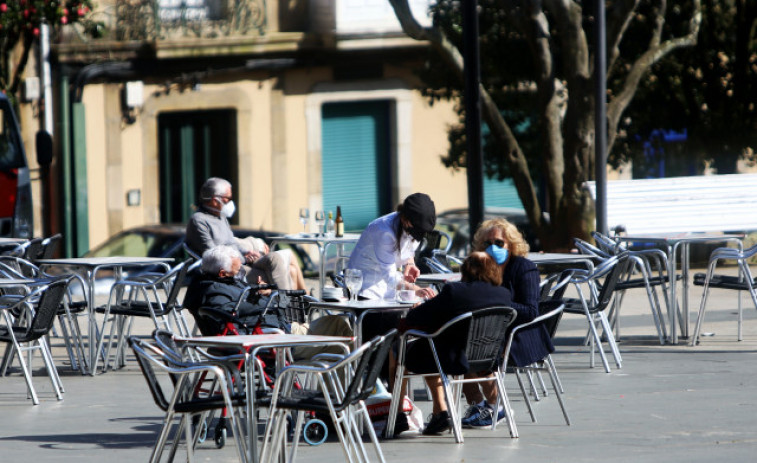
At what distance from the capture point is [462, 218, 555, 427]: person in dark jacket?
28.3 feet

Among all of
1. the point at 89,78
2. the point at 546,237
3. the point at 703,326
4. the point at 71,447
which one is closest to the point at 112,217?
the point at 89,78

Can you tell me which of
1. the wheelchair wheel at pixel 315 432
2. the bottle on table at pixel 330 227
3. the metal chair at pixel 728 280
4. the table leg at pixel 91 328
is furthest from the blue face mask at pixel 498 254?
the bottle on table at pixel 330 227

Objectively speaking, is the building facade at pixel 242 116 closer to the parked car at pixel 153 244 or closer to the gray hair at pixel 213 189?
the parked car at pixel 153 244

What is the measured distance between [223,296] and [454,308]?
5.45 feet

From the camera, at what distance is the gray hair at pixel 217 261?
9266 mm

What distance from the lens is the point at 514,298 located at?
8719 millimetres

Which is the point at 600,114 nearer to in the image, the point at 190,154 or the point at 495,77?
the point at 495,77

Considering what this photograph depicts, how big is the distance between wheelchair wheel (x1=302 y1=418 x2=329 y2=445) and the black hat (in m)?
1.58

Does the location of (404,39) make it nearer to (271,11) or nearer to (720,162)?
(271,11)

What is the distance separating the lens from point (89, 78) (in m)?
25.0

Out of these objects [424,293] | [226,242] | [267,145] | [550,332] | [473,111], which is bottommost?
[550,332]

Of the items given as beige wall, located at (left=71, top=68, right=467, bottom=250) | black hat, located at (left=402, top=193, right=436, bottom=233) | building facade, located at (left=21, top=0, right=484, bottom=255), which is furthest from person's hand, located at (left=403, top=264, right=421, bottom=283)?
beige wall, located at (left=71, top=68, right=467, bottom=250)

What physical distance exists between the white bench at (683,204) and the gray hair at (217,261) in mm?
7650

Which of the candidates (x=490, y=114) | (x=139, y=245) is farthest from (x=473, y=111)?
(x=139, y=245)
